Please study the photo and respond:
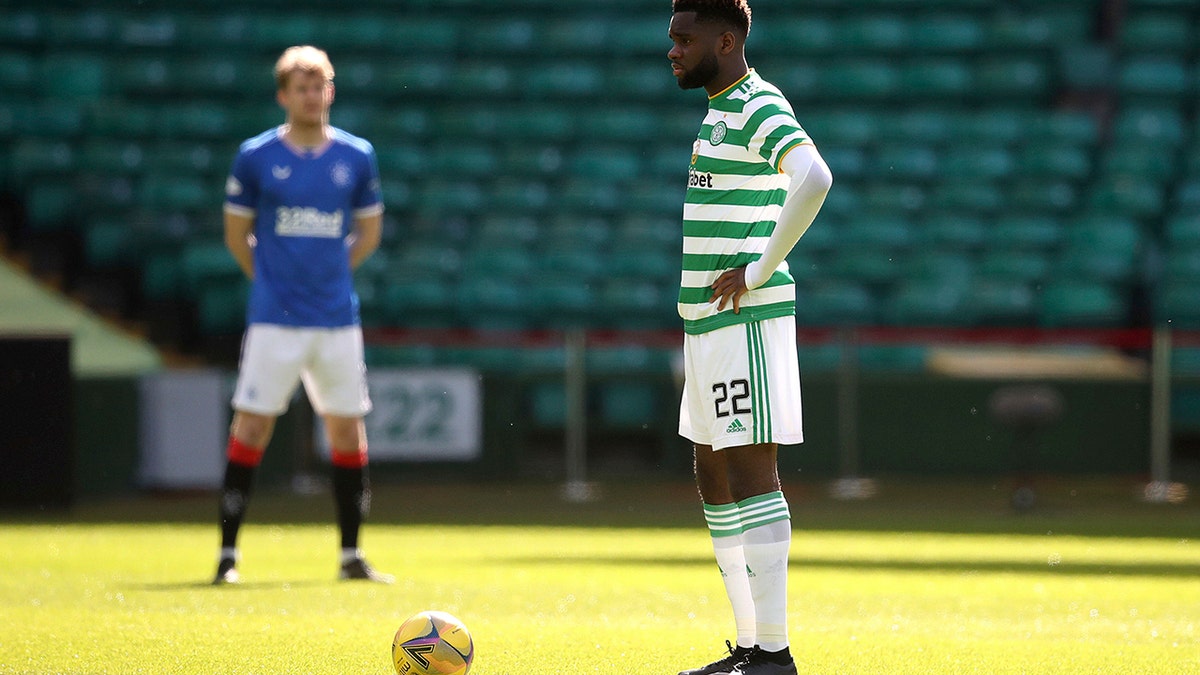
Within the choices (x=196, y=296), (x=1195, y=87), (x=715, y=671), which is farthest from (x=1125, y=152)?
(x=715, y=671)

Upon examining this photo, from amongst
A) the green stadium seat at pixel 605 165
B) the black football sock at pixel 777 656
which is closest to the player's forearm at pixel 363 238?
the black football sock at pixel 777 656

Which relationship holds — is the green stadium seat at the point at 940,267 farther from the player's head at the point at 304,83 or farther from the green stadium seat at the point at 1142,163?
the player's head at the point at 304,83

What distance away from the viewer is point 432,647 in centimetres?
431

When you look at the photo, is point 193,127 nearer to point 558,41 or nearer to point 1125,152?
point 558,41

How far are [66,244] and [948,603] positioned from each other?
944 cm

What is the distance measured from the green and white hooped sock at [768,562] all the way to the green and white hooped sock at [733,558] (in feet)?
0.88

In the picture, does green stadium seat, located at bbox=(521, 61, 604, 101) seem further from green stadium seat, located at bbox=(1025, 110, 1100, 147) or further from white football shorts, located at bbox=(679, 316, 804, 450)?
white football shorts, located at bbox=(679, 316, 804, 450)

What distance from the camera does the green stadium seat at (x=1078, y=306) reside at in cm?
1320

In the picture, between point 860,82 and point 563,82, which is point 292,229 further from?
point 860,82

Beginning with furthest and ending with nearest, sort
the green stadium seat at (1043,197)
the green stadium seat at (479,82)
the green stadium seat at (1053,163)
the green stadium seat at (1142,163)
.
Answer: the green stadium seat at (479,82), the green stadium seat at (1053,163), the green stadium seat at (1142,163), the green stadium seat at (1043,197)

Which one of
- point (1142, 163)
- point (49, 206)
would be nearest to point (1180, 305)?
point (1142, 163)

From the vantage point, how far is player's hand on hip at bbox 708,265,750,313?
434 centimetres

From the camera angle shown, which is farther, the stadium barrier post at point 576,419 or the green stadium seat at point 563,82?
the green stadium seat at point 563,82

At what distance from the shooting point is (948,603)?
6.38 metres
